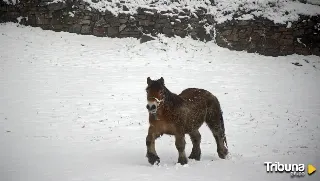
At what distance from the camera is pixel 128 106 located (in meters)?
14.4

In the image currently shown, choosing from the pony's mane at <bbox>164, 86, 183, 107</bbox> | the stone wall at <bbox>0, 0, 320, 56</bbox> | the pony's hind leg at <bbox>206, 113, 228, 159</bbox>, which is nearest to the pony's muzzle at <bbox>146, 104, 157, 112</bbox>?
the pony's mane at <bbox>164, 86, 183, 107</bbox>

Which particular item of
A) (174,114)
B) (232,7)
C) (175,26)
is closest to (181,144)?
(174,114)

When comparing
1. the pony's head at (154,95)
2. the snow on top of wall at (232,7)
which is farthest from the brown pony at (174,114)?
the snow on top of wall at (232,7)

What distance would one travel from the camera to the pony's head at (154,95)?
6.59m

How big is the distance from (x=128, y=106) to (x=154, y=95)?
7689 mm

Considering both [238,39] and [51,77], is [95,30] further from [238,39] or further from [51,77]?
[238,39]

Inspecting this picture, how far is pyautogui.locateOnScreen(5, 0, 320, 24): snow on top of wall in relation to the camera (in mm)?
21844

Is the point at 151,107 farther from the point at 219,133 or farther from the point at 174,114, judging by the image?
the point at 219,133

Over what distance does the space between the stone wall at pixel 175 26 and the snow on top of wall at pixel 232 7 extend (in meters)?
0.37

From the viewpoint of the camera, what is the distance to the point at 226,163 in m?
7.98

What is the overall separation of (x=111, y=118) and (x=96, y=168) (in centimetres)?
572

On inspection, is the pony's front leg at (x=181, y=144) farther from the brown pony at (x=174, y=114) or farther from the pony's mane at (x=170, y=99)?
the pony's mane at (x=170, y=99)

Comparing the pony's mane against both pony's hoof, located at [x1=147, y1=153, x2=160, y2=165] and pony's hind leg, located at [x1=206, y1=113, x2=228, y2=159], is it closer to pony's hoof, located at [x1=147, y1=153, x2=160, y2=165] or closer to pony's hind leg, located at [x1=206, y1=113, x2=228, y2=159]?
pony's hoof, located at [x1=147, y1=153, x2=160, y2=165]

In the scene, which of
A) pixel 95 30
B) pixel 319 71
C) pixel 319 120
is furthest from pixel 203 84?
pixel 95 30
